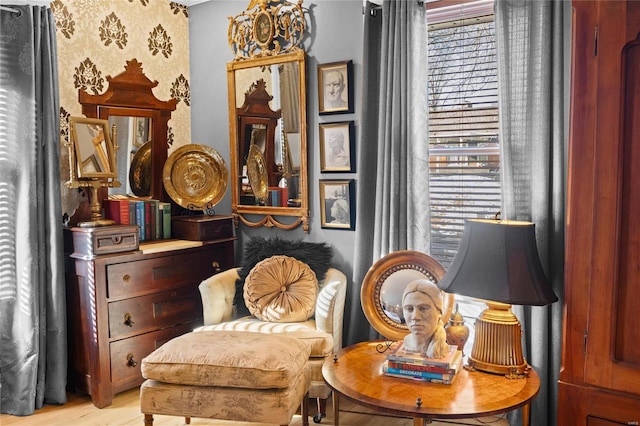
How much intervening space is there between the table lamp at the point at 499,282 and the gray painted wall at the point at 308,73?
43.4 inches

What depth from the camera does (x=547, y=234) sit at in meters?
2.50

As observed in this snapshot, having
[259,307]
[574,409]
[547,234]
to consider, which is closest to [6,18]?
[259,307]

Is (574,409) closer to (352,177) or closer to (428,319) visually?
(428,319)

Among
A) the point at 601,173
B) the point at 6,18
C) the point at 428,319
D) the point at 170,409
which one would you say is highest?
the point at 6,18

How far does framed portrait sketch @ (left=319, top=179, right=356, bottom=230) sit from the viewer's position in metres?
3.33

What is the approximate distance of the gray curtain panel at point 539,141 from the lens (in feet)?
8.14

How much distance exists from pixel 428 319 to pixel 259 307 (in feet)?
3.86

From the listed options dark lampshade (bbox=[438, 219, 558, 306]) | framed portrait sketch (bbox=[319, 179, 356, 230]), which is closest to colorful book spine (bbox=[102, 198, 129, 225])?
framed portrait sketch (bbox=[319, 179, 356, 230])

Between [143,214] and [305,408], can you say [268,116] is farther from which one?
[305,408]

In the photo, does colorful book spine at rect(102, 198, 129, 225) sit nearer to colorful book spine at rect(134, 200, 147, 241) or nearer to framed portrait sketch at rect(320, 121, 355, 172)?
colorful book spine at rect(134, 200, 147, 241)

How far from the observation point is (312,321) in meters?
3.11

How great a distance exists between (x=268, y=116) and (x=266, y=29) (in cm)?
53

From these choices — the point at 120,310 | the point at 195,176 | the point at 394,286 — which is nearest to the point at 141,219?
the point at 195,176

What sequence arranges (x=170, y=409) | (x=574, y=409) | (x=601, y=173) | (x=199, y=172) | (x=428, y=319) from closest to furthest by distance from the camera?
(x=601, y=173)
(x=574, y=409)
(x=428, y=319)
(x=170, y=409)
(x=199, y=172)
